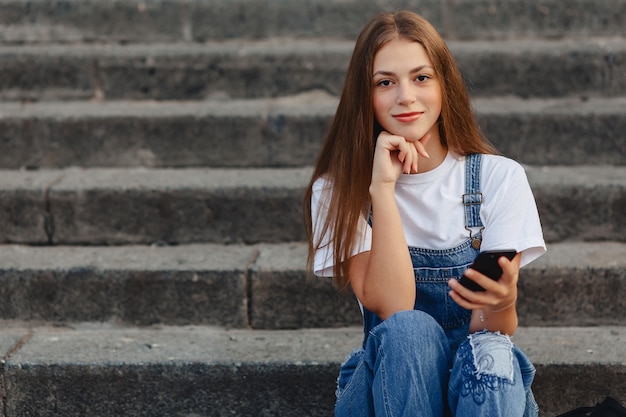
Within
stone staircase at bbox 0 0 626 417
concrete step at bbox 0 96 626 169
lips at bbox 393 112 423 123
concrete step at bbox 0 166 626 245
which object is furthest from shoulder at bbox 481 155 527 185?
concrete step at bbox 0 96 626 169

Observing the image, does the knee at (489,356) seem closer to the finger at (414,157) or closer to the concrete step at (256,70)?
the finger at (414,157)

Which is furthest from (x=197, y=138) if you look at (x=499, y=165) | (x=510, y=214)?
(x=510, y=214)

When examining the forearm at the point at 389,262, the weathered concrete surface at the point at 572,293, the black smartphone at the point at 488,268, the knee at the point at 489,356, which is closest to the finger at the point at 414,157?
the forearm at the point at 389,262

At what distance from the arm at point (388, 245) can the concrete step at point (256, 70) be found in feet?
5.57

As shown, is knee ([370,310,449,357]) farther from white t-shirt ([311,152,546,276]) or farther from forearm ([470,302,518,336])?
white t-shirt ([311,152,546,276])

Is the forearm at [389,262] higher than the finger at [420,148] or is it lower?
lower

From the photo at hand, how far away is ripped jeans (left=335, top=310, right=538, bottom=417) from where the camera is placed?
1.99m

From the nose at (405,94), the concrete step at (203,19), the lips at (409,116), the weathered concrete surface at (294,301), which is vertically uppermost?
the concrete step at (203,19)

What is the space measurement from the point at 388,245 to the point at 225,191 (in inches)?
50.1

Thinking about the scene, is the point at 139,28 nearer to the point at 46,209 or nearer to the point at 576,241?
the point at 46,209

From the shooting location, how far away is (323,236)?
235cm

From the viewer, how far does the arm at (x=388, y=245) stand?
2.21m

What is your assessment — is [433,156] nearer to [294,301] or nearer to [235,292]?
[294,301]

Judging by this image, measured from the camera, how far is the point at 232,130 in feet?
12.1
